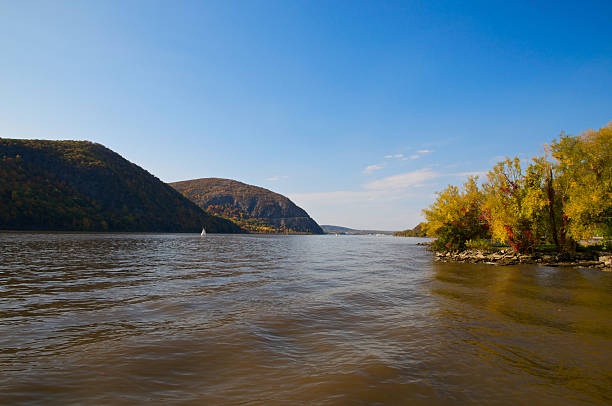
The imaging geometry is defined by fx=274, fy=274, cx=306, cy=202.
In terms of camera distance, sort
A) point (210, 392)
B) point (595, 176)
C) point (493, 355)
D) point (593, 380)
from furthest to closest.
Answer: point (595, 176), point (493, 355), point (593, 380), point (210, 392)

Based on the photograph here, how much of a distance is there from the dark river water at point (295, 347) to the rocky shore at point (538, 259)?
2007cm

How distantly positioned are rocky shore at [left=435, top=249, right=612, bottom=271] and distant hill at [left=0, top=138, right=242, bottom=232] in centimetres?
14779

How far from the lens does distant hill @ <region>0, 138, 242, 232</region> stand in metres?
112

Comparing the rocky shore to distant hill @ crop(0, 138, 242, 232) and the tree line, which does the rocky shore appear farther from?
distant hill @ crop(0, 138, 242, 232)

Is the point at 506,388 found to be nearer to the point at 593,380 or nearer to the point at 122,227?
the point at 593,380

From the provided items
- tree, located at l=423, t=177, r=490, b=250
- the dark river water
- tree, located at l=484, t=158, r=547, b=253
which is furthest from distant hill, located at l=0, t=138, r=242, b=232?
tree, located at l=484, t=158, r=547, b=253

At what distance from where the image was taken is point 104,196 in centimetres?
15988

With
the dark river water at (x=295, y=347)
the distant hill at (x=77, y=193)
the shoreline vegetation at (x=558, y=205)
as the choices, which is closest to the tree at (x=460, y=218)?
the shoreline vegetation at (x=558, y=205)

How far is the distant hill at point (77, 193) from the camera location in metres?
112

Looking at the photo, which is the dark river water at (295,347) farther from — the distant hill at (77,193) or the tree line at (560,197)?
the distant hill at (77,193)

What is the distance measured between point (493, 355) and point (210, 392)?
7.31 meters

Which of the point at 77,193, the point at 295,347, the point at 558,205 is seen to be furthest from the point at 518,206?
the point at 77,193

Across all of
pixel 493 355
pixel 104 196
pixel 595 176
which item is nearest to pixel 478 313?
pixel 493 355

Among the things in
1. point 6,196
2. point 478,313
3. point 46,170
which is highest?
point 46,170
